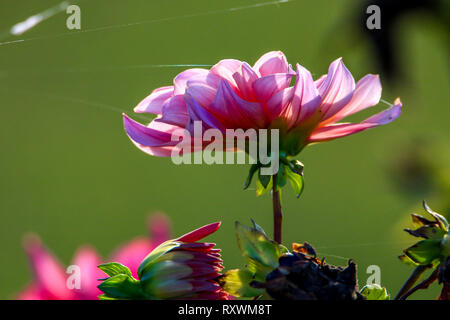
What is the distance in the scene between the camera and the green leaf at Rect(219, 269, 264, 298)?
241mm

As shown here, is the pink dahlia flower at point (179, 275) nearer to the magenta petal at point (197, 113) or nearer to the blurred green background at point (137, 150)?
the magenta petal at point (197, 113)

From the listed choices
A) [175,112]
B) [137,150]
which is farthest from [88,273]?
[137,150]

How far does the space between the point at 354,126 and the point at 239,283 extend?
0.11 m

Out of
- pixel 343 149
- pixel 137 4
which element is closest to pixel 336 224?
pixel 343 149

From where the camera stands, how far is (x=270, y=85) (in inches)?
10.7

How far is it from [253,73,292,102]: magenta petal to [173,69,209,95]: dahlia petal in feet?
0.10

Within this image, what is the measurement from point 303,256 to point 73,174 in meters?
5.56

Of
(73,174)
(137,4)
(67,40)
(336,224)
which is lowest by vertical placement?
(336,224)

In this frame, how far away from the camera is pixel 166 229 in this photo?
325 mm

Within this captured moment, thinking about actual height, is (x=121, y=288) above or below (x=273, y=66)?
below

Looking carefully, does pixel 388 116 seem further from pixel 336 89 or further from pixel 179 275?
pixel 179 275
